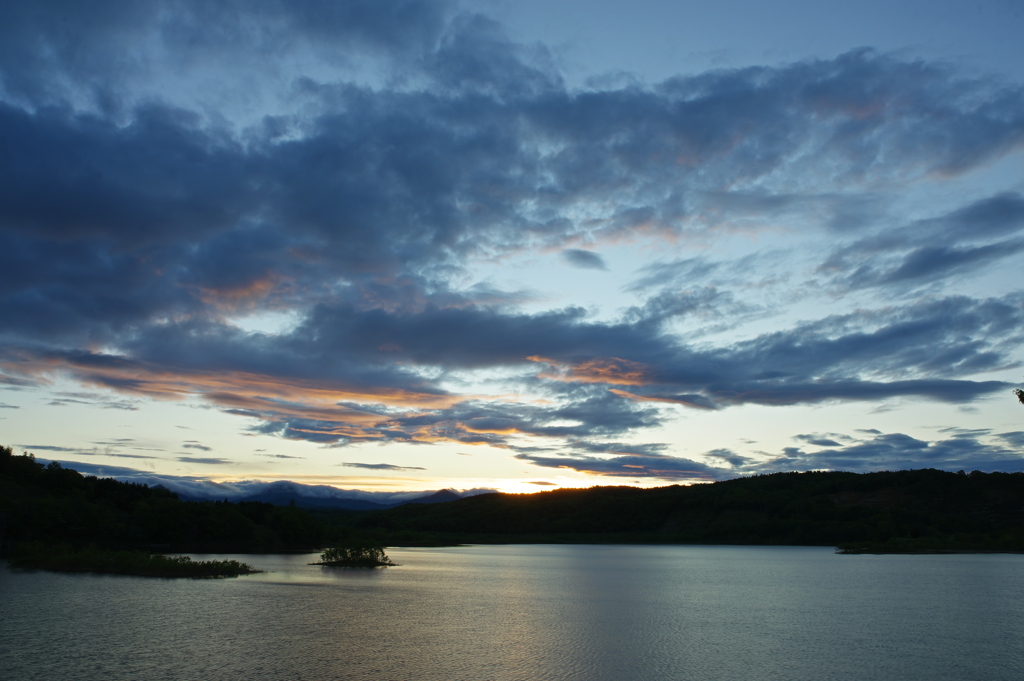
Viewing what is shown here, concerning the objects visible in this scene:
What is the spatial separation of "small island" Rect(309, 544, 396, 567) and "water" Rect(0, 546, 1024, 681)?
2429cm

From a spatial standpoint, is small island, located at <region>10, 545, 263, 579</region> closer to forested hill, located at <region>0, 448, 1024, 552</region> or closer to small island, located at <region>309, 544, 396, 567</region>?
forested hill, located at <region>0, 448, 1024, 552</region>

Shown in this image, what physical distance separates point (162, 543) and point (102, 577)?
2896 inches

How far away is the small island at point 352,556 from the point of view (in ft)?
308

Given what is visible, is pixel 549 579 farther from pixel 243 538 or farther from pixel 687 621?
pixel 243 538

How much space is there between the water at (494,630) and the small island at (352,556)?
79.7 feet

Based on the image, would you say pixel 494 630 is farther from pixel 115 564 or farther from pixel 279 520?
pixel 279 520

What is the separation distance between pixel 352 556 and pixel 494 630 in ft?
202

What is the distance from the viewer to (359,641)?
3384cm

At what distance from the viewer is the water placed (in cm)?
2792

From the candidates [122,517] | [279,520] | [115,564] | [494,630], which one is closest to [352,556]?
[115,564]

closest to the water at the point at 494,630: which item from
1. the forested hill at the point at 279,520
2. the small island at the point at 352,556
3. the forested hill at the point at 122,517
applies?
the small island at the point at 352,556

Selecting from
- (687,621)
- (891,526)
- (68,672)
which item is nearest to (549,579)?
(687,621)

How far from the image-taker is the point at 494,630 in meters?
39.2

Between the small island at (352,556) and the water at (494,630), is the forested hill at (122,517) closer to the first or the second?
the small island at (352,556)
